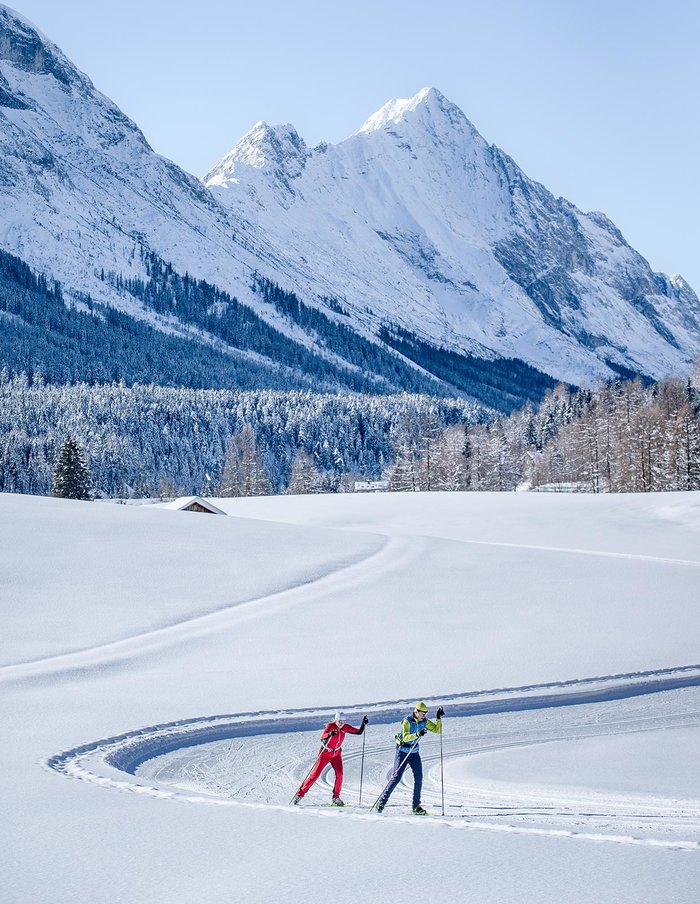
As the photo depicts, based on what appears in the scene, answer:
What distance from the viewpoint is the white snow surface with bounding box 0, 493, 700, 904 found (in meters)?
10.2

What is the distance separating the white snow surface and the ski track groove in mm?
69

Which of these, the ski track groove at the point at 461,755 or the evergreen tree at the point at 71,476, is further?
the evergreen tree at the point at 71,476

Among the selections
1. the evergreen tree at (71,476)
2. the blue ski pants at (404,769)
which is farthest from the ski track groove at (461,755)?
the evergreen tree at (71,476)

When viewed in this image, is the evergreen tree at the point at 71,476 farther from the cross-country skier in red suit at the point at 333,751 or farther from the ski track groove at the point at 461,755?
the cross-country skier in red suit at the point at 333,751

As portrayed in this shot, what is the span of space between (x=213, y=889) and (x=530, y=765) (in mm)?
10342

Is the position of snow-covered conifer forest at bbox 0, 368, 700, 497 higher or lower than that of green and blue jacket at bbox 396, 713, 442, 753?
higher

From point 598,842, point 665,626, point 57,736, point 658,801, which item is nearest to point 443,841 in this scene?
point 598,842

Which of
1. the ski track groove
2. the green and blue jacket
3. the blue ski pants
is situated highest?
the green and blue jacket

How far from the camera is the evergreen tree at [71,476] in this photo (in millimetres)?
89500

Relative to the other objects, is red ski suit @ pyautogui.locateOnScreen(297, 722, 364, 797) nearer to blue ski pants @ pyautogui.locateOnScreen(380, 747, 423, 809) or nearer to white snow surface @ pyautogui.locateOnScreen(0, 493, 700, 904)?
blue ski pants @ pyautogui.locateOnScreen(380, 747, 423, 809)

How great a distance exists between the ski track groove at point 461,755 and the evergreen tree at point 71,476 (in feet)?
232

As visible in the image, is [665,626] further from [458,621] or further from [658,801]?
[658,801]

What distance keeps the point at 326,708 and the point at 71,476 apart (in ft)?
238

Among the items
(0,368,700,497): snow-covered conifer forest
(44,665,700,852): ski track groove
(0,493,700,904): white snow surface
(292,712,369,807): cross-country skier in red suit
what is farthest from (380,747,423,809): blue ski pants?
(0,368,700,497): snow-covered conifer forest
